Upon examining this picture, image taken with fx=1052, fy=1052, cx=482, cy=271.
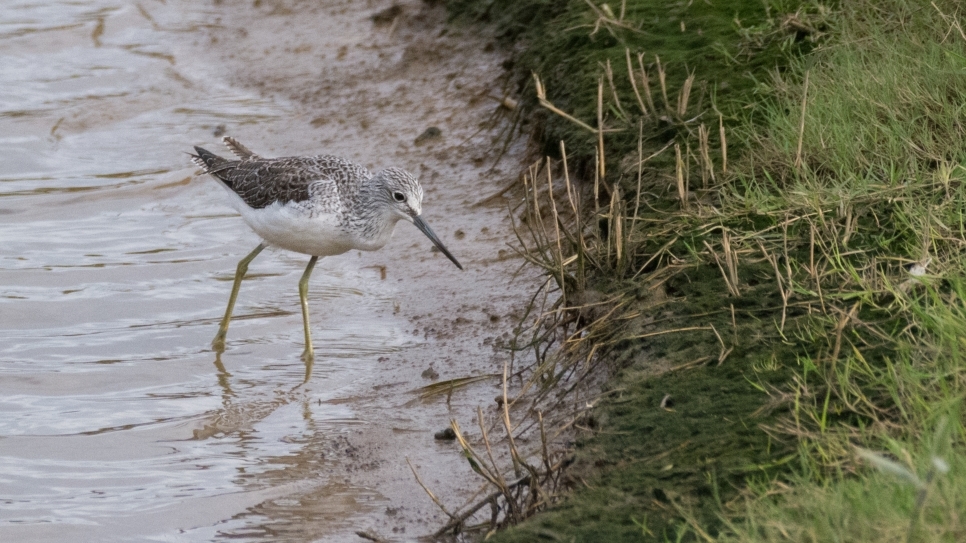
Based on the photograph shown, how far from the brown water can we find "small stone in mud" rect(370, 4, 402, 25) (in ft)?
0.27

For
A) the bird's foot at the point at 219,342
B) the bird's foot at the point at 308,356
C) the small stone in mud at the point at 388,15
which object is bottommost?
the bird's foot at the point at 308,356

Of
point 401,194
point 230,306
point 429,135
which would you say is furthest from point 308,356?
point 429,135

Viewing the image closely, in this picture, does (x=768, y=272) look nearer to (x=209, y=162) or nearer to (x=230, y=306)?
(x=230, y=306)

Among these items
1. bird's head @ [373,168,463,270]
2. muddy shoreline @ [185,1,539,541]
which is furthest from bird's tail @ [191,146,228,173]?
bird's head @ [373,168,463,270]

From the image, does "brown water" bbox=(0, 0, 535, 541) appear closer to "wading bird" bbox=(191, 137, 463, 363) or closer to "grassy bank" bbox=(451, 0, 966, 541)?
"wading bird" bbox=(191, 137, 463, 363)

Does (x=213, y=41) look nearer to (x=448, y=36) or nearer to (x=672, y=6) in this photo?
(x=448, y=36)

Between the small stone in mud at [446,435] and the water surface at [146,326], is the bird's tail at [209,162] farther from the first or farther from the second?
the small stone in mud at [446,435]

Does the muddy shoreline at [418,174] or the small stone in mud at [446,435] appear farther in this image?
the small stone in mud at [446,435]

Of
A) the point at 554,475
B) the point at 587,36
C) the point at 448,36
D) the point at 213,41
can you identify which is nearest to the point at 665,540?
the point at 554,475

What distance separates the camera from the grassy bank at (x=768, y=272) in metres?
3.21

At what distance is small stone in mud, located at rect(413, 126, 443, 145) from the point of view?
331 inches

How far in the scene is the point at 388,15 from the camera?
1045 cm

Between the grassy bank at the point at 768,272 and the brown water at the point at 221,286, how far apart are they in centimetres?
99

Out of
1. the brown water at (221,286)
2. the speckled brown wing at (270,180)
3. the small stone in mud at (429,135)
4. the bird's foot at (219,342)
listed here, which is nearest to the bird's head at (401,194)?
the speckled brown wing at (270,180)
